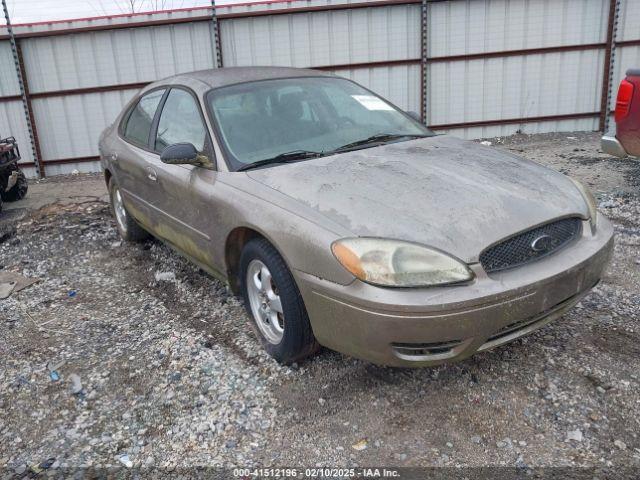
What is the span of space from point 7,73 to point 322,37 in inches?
222

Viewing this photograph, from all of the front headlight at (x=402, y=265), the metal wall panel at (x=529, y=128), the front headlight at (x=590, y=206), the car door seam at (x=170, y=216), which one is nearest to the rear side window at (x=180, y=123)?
the car door seam at (x=170, y=216)

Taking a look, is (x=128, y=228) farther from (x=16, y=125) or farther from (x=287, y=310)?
(x=16, y=125)

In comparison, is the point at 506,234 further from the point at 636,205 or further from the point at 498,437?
the point at 636,205

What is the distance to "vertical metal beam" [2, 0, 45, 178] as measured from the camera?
1016cm

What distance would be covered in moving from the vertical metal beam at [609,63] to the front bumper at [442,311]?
9.70m

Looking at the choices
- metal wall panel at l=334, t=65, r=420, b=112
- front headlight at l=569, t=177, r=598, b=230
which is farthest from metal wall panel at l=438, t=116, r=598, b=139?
front headlight at l=569, t=177, r=598, b=230

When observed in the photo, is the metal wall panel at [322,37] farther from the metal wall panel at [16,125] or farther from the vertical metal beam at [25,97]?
the metal wall panel at [16,125]

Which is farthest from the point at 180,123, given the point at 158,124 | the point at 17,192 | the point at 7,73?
the point at 7,73

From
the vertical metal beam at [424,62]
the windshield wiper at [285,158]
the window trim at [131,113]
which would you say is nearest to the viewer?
the windshield wiper at [285,158]

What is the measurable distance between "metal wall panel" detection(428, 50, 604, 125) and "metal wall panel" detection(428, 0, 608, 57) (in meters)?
0.25

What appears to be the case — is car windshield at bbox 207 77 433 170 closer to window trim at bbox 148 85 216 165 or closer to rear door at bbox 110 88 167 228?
window trim at bbox 148 85 216 165

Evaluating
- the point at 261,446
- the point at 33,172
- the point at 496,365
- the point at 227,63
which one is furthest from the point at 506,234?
the point at 33,172

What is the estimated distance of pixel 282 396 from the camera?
121 inches

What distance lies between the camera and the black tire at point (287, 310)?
2982 millimetres
